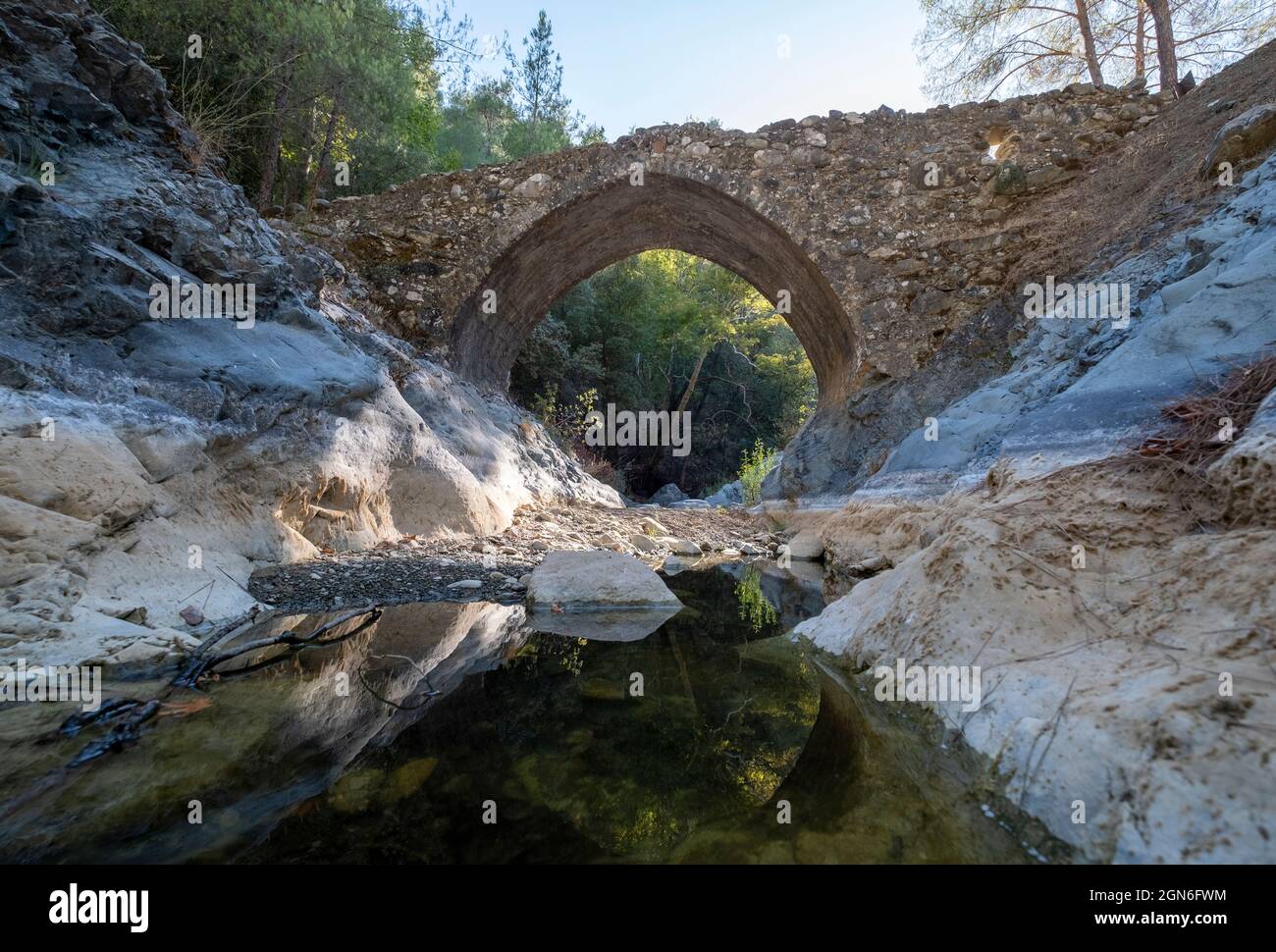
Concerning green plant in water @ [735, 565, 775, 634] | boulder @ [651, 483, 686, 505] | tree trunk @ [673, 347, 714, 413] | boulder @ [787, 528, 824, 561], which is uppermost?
tree trunk @ [673, 347, 714, 413]

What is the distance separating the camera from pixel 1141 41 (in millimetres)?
11047

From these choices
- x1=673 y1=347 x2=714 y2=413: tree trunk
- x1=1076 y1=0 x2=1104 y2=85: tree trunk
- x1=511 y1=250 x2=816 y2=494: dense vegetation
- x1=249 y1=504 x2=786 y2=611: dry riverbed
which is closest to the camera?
x1=249 y1=504 x2=786 y2=611: dry riverbed

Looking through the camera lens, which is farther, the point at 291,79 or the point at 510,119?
the point at 510,119

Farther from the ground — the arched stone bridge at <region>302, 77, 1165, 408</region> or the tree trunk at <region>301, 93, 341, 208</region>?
the tree trunk at <region>301, 93, 341, 208</region>

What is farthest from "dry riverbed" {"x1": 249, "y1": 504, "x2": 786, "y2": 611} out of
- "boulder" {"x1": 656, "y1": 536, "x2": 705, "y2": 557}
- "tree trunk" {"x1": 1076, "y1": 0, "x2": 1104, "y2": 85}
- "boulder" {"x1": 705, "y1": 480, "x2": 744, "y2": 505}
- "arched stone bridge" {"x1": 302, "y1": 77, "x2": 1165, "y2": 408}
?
"tree trunk" {"x1": 1076, "y1": 0, "x2": 1104, "y2": 85}

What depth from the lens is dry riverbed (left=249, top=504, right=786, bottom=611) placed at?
3381 millimetres

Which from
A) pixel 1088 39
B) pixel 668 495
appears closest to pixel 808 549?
pixel 1088 39

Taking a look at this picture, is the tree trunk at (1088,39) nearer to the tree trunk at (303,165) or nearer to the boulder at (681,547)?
the boulder at (681,547)

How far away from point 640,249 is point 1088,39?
9138mm

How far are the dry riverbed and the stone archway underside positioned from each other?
3.17 m

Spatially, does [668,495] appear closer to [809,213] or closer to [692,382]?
[692,382]

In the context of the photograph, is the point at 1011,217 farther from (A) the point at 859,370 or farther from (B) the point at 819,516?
(B) the point at 819,516

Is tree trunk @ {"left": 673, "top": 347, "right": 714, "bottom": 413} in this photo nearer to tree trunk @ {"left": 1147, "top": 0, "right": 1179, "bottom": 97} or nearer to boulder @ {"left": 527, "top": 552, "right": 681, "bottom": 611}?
tree trunk @ {"left": 1147, "top": 0, "right": 1179, "bottom": 97}

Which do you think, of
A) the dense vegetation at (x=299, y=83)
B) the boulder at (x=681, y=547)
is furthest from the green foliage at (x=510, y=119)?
the boulder at (x=681, y=547)
